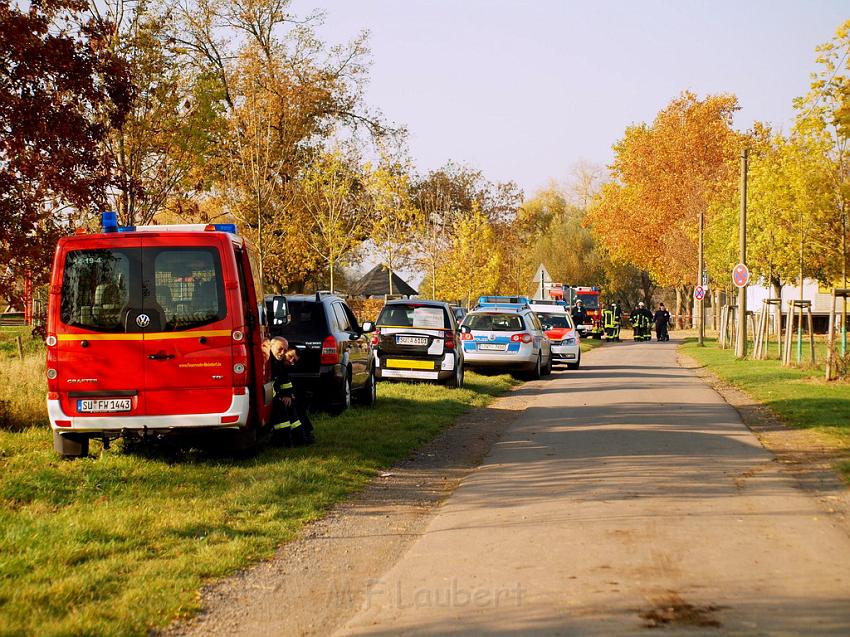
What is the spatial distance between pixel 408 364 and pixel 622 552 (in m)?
14.2

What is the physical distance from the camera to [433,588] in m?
6.29

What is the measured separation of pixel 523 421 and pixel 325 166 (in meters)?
26.3

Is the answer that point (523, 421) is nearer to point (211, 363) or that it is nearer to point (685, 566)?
point (211, 363)

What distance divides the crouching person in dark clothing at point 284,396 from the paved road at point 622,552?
231cm

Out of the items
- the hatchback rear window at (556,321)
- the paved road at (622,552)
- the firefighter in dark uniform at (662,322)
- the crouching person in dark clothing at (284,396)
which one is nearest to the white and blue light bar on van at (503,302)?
the hatchback rear window at (556,321)

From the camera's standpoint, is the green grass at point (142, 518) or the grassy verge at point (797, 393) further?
the grassy verge at point (797, 393)

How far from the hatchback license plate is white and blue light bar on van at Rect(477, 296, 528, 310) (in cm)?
536

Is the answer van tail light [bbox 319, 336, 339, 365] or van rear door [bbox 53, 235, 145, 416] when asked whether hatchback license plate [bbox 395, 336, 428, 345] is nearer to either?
van tail light [bbox 319, 336, 339, 365]

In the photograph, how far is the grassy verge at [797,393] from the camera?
15.4 metres

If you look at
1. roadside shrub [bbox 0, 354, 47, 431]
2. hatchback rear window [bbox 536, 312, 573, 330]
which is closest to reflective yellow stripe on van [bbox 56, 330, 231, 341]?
roadside shrub [bbox 0, 354, 47, 431]

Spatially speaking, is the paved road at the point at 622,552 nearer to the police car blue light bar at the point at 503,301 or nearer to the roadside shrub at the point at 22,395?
the roadside shrub at the point at 22,395

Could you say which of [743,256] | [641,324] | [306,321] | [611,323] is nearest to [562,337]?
[743,256]

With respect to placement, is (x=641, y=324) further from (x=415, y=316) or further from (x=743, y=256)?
(x=415, y=316)

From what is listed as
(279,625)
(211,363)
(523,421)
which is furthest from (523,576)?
(523,421)
